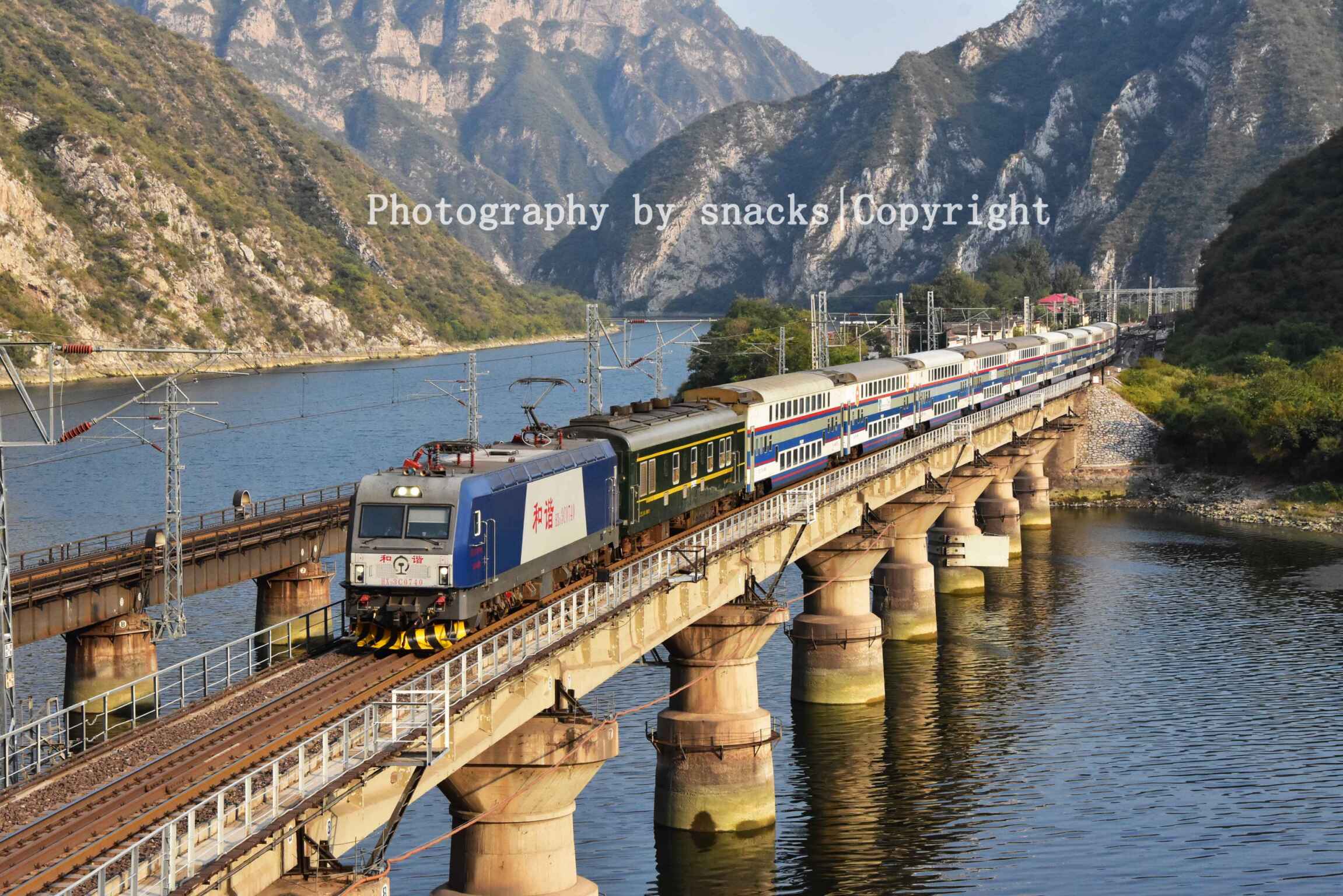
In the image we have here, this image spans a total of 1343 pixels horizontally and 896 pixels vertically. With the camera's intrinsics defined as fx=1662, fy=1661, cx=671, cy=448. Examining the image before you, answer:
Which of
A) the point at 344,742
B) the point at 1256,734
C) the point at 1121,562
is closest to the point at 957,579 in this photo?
the point at 1121,562

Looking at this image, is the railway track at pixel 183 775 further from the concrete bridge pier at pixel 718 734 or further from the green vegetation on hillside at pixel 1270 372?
the green vegetation on hillside at pixel 1270 372

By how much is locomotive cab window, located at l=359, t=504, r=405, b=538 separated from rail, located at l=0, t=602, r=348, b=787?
1757 mm

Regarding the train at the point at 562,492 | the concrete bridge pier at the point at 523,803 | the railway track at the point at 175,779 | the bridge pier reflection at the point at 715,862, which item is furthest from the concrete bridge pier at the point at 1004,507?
the railway track at the point at 175,779

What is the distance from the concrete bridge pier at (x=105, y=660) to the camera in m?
59.5

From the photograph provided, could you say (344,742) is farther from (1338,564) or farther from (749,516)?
(1338,564)

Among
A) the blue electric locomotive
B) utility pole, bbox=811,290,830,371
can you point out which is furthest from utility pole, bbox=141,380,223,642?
utility pole, bbox=811,290,830,371

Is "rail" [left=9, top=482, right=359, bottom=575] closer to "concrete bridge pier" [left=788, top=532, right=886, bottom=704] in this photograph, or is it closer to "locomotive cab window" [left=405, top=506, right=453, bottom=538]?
"locomotive cab window" [left=405, top=506, right=453, bottom=538]

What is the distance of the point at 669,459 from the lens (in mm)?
51250

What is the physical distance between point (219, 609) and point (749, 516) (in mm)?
41766

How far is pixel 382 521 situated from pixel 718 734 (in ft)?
61.0

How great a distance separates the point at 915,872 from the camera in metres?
50.2

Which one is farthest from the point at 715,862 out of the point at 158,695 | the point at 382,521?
the point at 382,521

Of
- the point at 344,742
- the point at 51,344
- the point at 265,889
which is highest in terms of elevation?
the point at 51,344

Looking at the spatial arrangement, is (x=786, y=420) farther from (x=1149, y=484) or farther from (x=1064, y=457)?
(x=1064, y=457)
